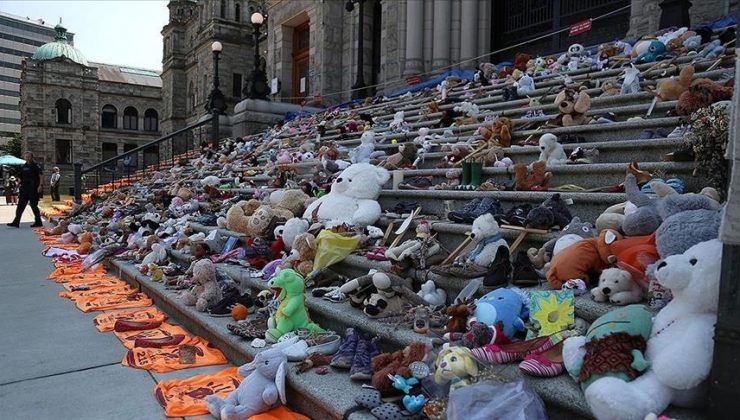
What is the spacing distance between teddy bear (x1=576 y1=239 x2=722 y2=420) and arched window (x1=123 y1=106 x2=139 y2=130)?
65.4 m

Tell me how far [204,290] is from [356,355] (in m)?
2.42

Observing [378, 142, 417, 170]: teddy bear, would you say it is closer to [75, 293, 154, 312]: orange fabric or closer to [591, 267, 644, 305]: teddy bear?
[75, 293, 154, 312]: orange fabric

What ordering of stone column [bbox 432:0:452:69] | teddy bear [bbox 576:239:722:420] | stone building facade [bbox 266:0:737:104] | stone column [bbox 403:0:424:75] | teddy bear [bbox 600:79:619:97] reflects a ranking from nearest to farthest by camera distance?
1. teddy bear [bbox 576:239:722:420]
2. teddy bear [bbox 600:79:619:97]
3. stone building facade [bbox 266:0:737:104]
4. stone column [bbox 432:0:452:69]
5. stone column [bbox 403:0:424:75]

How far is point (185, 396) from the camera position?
360 centimetres

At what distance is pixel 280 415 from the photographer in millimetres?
3273

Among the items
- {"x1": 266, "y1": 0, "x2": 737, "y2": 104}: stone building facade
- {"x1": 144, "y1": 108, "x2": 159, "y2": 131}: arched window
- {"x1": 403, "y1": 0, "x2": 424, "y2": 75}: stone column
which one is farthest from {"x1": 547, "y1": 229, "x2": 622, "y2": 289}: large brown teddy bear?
{"x1": 144, "y1": 108, "x2": 159, "y2": 131}: arched window

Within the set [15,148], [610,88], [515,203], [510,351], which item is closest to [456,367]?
[510,351]

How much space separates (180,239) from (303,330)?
A: 4.53m

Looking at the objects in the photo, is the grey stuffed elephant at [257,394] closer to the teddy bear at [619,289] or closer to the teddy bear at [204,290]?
the teddy bear at [204,290]

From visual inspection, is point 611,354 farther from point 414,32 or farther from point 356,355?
point 414,32

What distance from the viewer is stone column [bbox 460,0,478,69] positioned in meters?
16.3

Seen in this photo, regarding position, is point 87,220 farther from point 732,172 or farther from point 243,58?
point 243,58

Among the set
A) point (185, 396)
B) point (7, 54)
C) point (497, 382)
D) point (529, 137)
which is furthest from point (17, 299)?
point (7, 54)

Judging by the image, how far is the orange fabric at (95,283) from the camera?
7.30 metres
